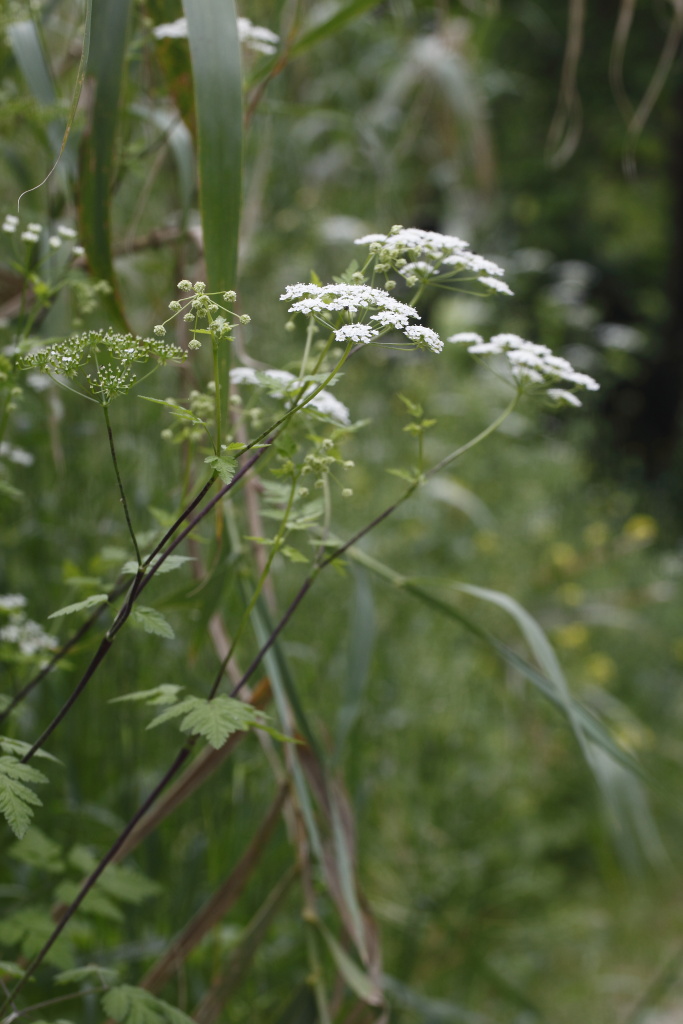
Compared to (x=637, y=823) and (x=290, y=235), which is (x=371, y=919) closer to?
(x=637, y=823)

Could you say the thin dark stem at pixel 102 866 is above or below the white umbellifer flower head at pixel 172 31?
below

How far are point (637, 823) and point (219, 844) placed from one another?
1.66ft

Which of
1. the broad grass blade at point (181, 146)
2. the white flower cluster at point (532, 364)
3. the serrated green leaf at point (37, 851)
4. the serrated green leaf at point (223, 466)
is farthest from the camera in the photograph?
the broad grass blade at point (181, 146)

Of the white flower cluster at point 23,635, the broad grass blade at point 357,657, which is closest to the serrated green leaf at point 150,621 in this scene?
the white flower cluster at point 23,635

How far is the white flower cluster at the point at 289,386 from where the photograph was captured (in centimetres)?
67

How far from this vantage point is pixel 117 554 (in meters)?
0.82

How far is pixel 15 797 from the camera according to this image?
0.54 meters

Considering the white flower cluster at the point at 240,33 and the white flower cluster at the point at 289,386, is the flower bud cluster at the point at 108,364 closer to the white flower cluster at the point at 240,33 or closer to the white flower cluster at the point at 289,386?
the white flower cluster at the point at 289,386

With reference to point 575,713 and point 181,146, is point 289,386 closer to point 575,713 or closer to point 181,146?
point 575,713

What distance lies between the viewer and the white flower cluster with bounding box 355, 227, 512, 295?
2.14 feet

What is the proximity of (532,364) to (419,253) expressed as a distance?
0.14m

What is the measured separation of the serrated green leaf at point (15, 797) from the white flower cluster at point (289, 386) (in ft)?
1.04

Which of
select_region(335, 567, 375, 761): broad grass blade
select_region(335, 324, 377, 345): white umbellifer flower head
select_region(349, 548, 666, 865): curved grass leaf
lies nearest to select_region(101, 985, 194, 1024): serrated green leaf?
select_region(335, 567, 375, 761): broad grass blade

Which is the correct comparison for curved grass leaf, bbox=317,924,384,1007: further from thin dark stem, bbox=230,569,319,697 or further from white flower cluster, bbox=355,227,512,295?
white flower cluster, bbox=355,227,512,295
